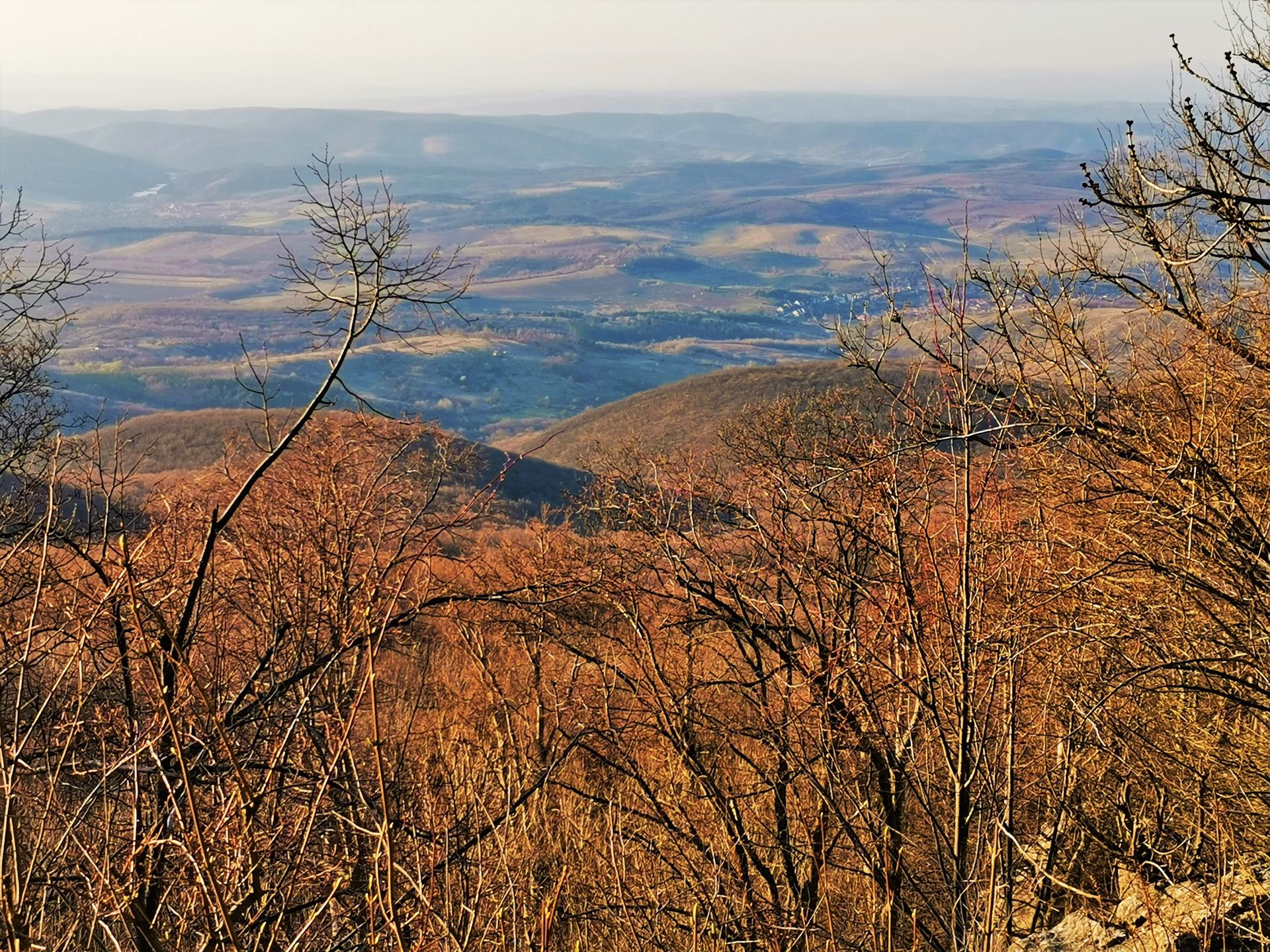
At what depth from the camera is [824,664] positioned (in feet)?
22.7

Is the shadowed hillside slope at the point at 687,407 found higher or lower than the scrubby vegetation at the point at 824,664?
lower

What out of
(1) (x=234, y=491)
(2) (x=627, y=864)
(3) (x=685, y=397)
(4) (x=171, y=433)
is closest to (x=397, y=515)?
(1) (x=234, y=491)

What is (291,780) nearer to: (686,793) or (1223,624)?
(686,793)

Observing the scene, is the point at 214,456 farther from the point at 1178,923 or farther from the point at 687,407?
the point at 1178,923

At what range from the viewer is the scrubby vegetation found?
14.0 feet

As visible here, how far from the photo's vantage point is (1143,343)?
→ 10234mm

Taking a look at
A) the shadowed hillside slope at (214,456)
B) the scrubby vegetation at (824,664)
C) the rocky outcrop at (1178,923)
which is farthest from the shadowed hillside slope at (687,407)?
the rocky outcrop at (1178,923)

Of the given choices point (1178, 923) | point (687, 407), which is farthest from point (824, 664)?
point (687, 407)

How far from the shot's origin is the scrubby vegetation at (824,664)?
4.25 m

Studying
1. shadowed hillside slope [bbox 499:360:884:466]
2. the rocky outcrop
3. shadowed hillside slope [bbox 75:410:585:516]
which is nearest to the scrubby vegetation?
the rocky outcrop

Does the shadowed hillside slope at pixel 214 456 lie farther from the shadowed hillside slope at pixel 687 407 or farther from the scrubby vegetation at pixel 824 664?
the scrubby vegetation at pixel 824 664

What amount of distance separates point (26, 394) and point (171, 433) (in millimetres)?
54942

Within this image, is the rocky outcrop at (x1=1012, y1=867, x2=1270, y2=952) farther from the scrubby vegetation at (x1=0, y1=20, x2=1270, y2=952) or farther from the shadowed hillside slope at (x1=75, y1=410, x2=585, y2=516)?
the shadowed hillside slope at (x1=75, y1=410, x2=585, y2=516)

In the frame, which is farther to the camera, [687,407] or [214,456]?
[687,407]
